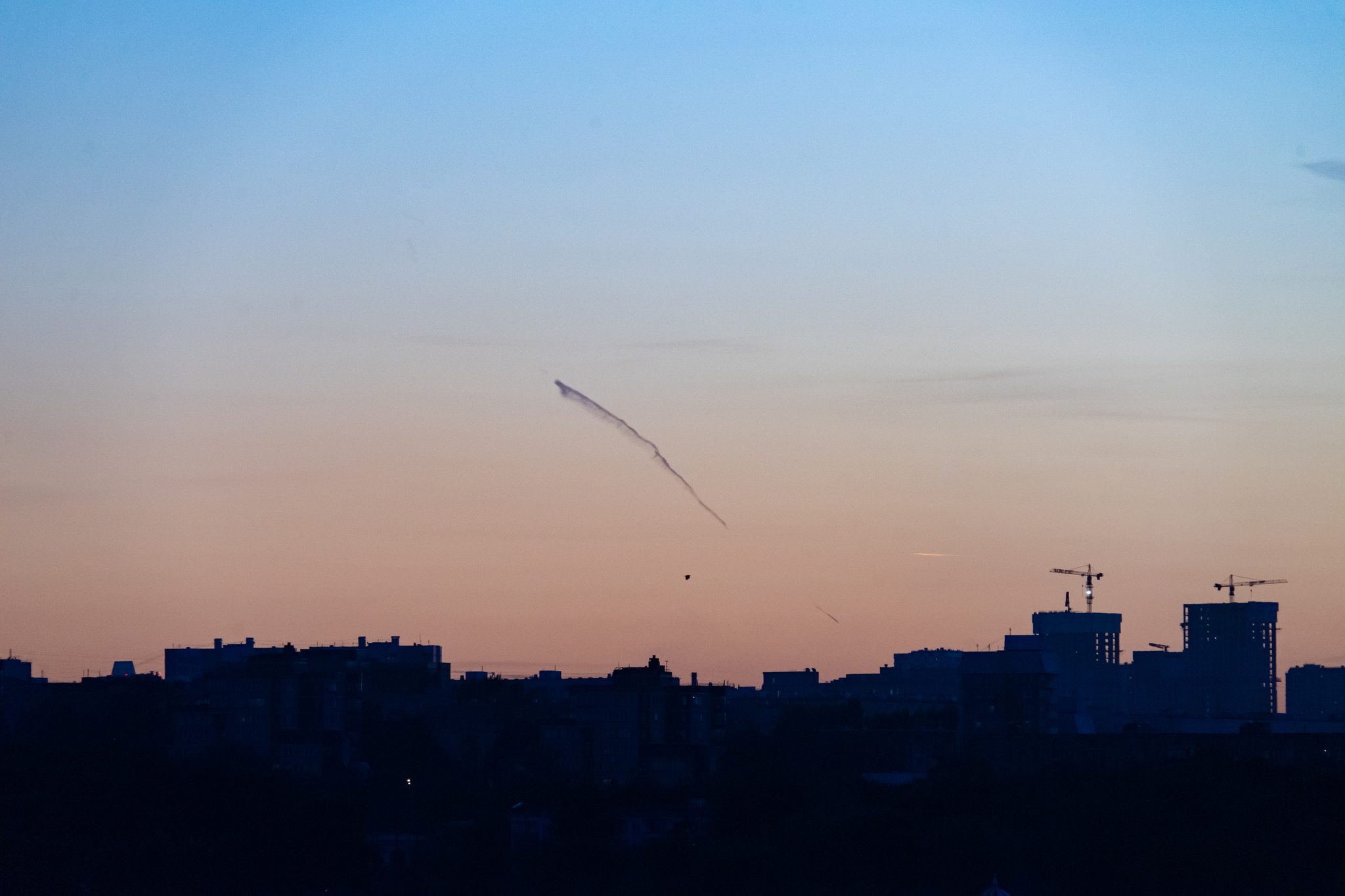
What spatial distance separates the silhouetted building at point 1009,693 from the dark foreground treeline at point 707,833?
30849 millimetres

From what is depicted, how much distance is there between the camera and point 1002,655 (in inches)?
5182

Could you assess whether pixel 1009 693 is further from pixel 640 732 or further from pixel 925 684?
pixel 925 684

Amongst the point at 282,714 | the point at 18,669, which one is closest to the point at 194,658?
the point at 18,669

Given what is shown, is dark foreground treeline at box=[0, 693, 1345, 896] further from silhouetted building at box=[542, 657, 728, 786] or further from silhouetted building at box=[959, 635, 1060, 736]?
silhouetted building at box=[959, 635, 1060, 736]

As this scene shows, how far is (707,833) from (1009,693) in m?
53.2

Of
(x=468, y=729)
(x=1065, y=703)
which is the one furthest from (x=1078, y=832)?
(x=1065, y=703)

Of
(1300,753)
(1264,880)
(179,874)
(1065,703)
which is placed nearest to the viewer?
(1264,880)

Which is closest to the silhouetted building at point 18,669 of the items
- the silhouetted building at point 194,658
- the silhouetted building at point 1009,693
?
the silhouetted building at point 194,658

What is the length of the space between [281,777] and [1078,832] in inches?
1420

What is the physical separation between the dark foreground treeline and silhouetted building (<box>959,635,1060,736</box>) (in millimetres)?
30849

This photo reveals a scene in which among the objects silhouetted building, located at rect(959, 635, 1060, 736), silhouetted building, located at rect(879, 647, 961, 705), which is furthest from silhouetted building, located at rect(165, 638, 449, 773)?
silhouetted building, located at rect(879, 647, 961, 705)

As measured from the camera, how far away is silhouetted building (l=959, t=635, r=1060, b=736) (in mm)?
128750

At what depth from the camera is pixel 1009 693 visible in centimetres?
13025

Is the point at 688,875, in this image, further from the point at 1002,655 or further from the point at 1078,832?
the point at 1002,655
